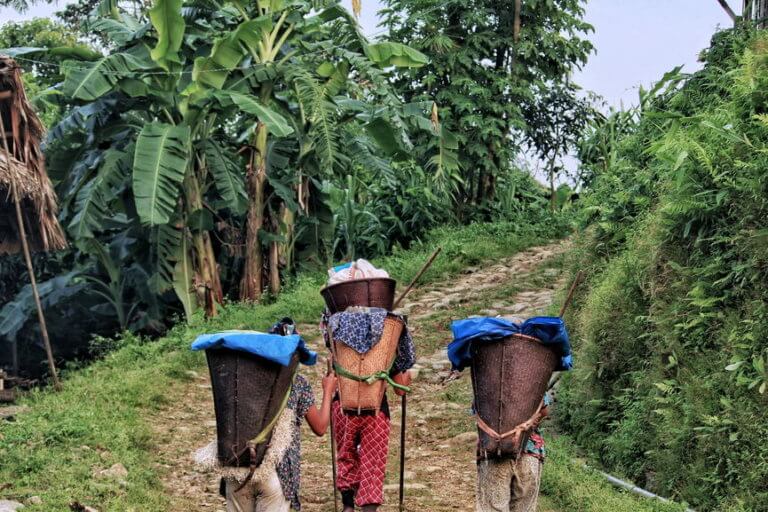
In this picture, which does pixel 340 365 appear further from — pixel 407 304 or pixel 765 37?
pixel 407 304

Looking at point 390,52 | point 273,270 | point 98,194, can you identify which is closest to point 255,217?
point 273,270

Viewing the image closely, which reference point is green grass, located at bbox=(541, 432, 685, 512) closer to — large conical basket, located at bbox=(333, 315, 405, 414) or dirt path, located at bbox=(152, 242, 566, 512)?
dirt path, located at bbox=(152, 242, 566, 512)

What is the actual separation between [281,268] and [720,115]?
9170 millimetres

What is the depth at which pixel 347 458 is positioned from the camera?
622cm

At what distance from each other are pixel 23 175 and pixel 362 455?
5.50 meters

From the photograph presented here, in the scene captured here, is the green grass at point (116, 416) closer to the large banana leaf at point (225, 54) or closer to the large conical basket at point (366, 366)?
the large conical basket at point (366, 366)

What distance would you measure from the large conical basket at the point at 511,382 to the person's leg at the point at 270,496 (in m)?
1.05

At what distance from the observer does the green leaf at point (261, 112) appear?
1208 cm

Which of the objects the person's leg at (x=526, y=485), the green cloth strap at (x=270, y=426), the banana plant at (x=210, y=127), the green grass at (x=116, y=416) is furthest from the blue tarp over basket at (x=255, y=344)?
the banana plant at (x=210, y=127)

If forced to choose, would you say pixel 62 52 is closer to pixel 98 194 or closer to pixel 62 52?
pixel 62 52

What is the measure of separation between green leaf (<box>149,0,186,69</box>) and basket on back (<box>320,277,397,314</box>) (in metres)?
6.38

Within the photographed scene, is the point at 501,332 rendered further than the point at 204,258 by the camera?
No

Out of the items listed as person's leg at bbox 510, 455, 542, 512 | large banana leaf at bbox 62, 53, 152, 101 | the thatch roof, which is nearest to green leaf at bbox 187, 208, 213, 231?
large banana leaf at bbox 62, 53, 152, 101

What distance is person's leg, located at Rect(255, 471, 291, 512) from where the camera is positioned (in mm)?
4824
